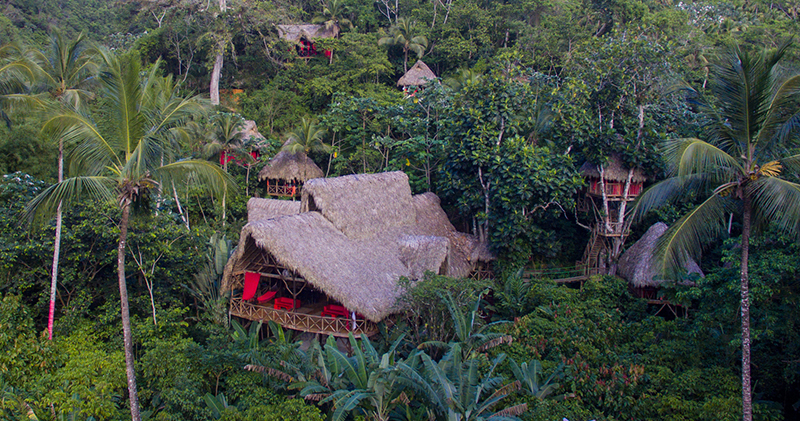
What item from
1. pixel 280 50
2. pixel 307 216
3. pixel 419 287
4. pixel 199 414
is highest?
pixel 280 50

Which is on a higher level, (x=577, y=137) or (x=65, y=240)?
(x=577, y=137)

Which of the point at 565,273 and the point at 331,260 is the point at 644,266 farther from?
the point at 331,260

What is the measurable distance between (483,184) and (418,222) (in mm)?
2361

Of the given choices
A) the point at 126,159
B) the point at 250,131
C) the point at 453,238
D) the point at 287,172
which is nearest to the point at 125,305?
the point at 126,159

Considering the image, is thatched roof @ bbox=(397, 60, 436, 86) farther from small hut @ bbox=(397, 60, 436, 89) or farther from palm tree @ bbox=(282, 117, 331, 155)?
palm tree @ bbox=(282, 117, 331, 155)

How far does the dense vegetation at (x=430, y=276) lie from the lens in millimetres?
A: 8008

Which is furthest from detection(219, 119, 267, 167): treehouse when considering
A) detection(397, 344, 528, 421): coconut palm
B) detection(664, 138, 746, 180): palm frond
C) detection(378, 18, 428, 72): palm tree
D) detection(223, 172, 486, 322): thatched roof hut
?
detection(664, 138, 746, 180): palm frond

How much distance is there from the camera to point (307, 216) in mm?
12445

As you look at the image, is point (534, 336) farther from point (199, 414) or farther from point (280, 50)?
point (280, 50)

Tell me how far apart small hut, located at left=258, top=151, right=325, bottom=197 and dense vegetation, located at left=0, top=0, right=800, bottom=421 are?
29.5 inches

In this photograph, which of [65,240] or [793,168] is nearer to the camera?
[793,168]

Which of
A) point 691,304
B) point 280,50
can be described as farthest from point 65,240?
point 280,50

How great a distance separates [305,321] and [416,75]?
17.2 metres

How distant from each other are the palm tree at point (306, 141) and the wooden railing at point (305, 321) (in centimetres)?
897
